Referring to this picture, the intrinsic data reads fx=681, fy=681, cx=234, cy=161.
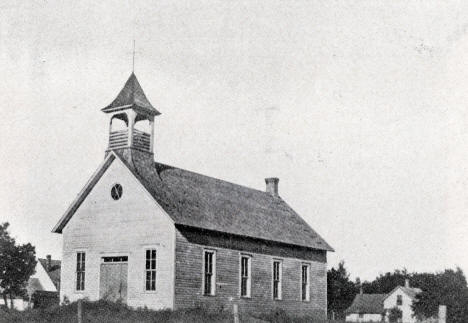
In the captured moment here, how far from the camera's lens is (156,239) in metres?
26.9

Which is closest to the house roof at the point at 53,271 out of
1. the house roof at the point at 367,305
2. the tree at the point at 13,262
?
the tree at the point at 13,262

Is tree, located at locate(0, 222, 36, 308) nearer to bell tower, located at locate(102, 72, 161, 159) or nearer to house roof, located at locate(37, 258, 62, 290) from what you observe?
house roof, located at locate(37, 258, 62, 290)

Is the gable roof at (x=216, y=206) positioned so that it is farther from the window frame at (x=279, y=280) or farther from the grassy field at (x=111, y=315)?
the grassy field at (x=111, y=315)

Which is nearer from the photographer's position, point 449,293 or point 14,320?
point 14,320

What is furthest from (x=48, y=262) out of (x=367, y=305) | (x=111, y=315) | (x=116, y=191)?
(x=111, y=315)

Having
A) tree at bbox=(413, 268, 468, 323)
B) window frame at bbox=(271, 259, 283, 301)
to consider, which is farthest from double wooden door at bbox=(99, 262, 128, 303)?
tree at bbox=(413, 268, 468, 323)

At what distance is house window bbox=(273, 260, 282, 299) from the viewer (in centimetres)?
3291

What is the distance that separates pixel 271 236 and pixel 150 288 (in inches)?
310

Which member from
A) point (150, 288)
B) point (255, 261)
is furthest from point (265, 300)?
point (150, 288)

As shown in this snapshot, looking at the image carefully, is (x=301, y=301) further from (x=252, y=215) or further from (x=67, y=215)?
(x=67, y=215)

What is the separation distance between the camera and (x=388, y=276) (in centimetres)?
12381

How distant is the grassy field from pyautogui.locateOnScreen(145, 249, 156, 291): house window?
3.93ft

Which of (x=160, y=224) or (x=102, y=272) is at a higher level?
(x=160, y=224)

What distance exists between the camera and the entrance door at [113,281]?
90.5 feet
